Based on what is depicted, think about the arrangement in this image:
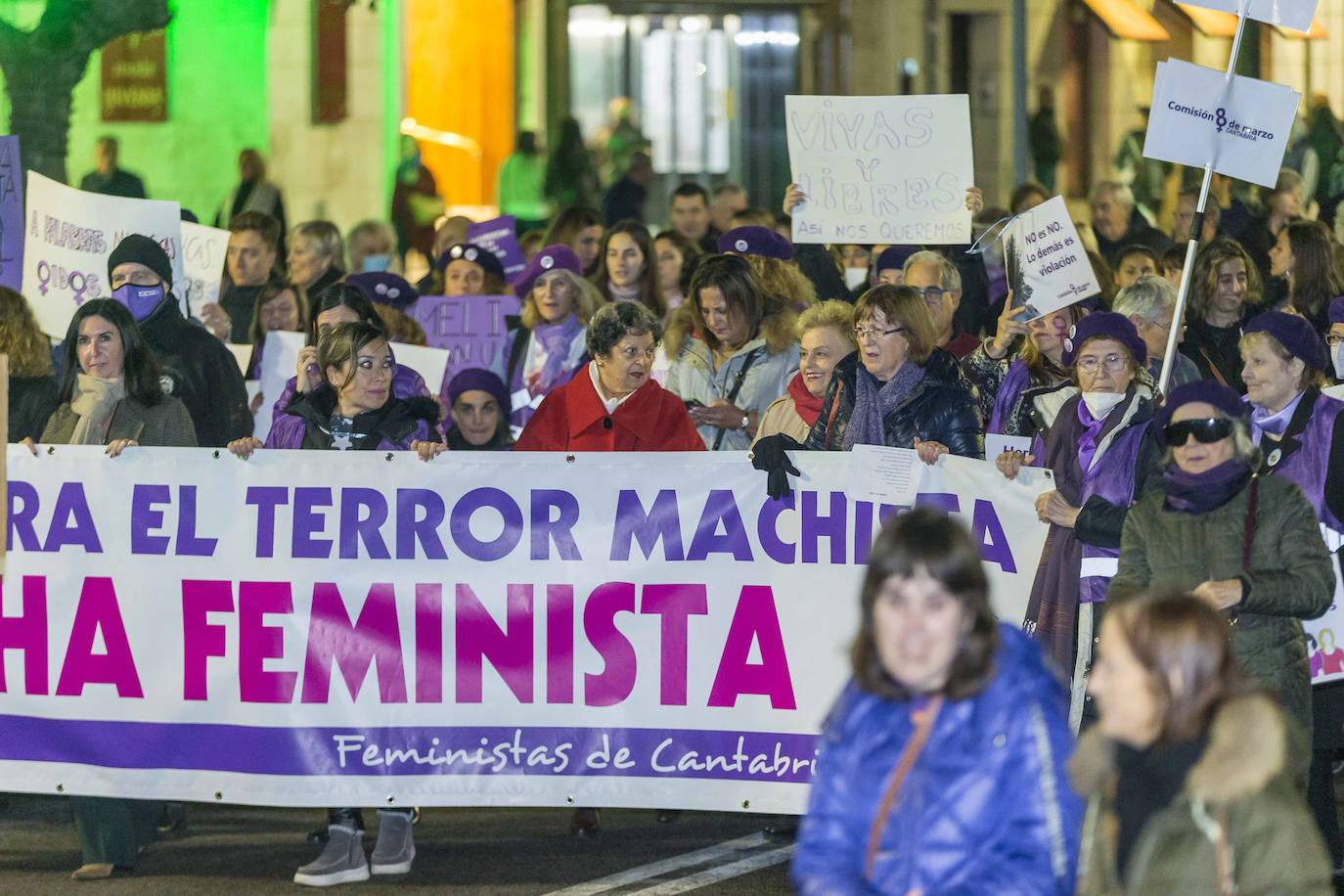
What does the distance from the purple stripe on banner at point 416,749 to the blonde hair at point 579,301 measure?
322 centimetres

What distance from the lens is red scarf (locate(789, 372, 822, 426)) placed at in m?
7.71

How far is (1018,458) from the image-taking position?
6.51 m

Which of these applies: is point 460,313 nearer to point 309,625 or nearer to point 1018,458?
point 309,625

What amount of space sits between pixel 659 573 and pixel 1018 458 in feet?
4.09

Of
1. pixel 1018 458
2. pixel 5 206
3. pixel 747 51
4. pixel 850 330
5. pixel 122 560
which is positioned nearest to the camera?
pixel 1018 458

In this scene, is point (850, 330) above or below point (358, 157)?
below

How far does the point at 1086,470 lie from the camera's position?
21.0ft

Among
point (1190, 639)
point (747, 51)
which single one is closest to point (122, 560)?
point (1190, 639)

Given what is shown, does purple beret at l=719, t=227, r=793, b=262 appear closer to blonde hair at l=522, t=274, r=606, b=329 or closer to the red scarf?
blonde hair at l=522, t=274, r=606, b=329

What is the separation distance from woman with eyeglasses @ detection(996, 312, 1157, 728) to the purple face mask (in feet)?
11.6

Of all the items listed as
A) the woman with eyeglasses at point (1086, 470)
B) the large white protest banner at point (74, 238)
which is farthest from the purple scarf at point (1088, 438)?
the large white protest banner at point (74, 238)

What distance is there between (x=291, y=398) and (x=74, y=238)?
2052mm

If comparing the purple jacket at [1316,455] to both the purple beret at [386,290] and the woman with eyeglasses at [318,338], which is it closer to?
the woman with eyeglasses at [318,338]

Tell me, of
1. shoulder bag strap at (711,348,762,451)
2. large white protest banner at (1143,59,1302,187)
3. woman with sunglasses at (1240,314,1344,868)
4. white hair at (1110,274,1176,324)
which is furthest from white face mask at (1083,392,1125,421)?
shoulder bag strap at (711,348,762,451)
